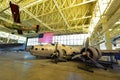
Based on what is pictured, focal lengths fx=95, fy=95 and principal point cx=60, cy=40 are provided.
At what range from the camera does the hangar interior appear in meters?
4.42

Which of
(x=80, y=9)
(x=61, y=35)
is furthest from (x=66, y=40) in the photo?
(x=80, y=9)

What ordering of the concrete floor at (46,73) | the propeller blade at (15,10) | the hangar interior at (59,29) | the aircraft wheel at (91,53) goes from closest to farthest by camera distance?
the concrete floor at (46,73) < the hangar interior at (59,29) < the aircraft wheel at (91,53) < the propeller blade at (15,10)

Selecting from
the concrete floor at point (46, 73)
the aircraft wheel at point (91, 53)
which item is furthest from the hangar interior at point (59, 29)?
the aircraft wheel at point (91, 53)

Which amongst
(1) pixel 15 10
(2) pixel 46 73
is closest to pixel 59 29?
(1) pixel 15 10

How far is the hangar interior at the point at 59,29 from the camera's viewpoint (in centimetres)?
442

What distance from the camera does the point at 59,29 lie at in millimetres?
28234

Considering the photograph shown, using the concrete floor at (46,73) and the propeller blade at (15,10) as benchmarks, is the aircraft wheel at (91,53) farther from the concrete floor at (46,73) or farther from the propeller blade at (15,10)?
the propeller blade at (15,10)

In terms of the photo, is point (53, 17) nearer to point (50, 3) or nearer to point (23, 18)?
point (50, 3)

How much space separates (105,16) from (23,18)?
53.0 ft

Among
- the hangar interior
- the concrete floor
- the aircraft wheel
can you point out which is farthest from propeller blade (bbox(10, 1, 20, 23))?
the aircraft wheel

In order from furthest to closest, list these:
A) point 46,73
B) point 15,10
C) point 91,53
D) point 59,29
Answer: point 59,29
point 15,10
point 91,53
point 46,73

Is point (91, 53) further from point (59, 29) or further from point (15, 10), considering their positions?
point (59, 29)

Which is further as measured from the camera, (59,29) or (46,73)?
(59,29)

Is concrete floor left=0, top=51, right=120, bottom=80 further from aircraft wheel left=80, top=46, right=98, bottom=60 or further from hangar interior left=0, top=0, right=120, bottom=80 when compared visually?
aircraft wheel left=80, top=46, right=98, bottom=60
